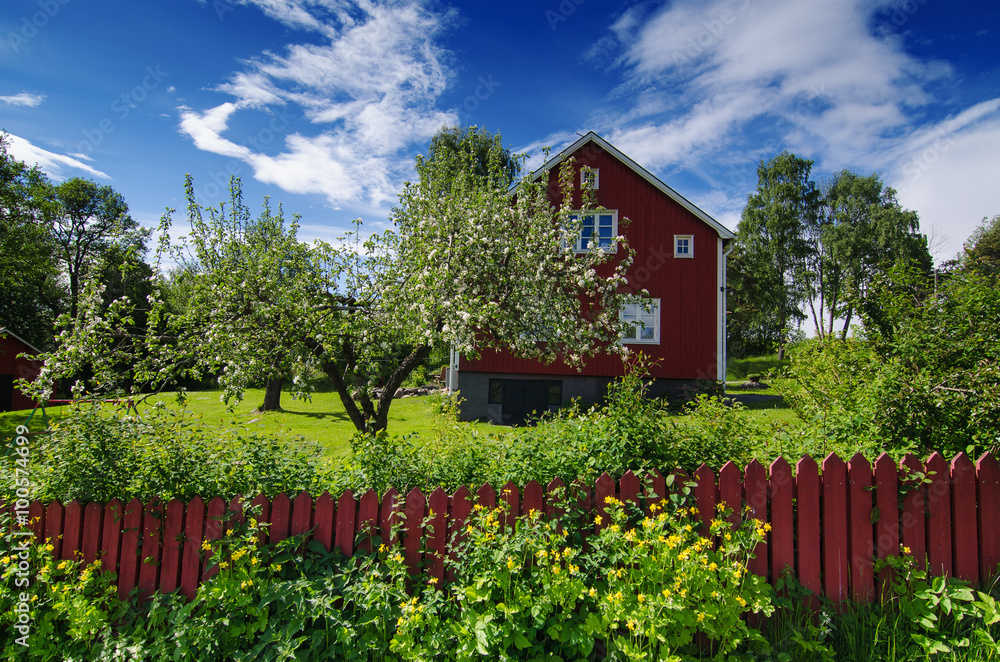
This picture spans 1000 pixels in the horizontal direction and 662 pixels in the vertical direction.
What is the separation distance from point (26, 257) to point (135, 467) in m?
26.4

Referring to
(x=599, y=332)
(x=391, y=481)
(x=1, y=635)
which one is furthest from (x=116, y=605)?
(x=599, y=332)

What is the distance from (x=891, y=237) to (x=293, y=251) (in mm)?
37874

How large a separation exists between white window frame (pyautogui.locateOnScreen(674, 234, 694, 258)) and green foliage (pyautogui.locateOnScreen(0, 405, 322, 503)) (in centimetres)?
1568

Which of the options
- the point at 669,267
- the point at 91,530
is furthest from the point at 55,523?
the point at 669,267

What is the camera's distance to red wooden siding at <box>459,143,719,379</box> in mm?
16578

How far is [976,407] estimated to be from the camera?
11.5ft

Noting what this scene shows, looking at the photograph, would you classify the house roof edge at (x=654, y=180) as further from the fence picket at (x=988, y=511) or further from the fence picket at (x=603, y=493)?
the fence picket at (x=603, y=493)

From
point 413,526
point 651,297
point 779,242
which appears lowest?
point 413,526

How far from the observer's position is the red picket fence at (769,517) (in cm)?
340

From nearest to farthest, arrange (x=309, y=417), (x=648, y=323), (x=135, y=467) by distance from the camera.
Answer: (x=135, y=467)
(x=648, y=323)
(x=309, y=417)

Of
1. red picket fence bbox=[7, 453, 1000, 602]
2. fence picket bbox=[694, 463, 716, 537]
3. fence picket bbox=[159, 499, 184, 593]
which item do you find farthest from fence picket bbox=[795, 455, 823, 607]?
fence picket bbox=[159, 499, 184, 593]

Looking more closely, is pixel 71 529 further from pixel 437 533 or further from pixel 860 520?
pixel 860 520

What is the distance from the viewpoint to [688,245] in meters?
17.0

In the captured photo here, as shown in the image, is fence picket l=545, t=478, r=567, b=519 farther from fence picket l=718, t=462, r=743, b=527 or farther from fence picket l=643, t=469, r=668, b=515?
fence picket l=718, t=462, r=743, b=527
